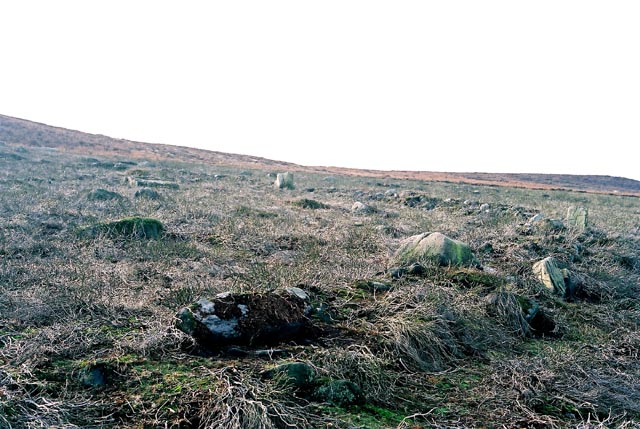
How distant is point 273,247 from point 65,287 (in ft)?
12.0

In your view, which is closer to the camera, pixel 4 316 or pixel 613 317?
pixel 4 316

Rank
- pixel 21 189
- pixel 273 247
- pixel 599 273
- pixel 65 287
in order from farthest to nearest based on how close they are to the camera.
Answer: pixel 21 189
pixel 273 247
pixel 599 273
pixel 65 287

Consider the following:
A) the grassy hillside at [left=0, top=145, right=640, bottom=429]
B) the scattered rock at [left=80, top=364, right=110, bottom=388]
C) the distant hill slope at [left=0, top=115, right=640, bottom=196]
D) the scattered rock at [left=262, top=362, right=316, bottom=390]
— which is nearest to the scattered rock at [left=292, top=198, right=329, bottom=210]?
the grassy hillside at [left=0, top=145, right=640, bottom=429]

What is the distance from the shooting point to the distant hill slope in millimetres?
42000

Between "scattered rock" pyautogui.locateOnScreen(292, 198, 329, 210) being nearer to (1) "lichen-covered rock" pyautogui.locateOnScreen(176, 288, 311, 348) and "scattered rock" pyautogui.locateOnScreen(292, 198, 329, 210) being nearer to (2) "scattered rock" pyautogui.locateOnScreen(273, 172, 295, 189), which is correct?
(2) "scattered rock" pyautogui.locateOnScreen(273, 172, 295, 189)

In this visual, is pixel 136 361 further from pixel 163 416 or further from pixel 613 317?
pixel 613 317

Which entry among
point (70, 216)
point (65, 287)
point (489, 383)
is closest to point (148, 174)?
point (70, 216)

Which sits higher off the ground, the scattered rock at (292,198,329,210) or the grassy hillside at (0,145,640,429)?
the scattered rock at (292,198,329,210)

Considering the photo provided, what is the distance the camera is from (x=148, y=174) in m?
21.1

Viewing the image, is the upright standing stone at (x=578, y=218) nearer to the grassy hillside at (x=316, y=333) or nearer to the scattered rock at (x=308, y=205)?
the grassy hillside at (x=316, y=333)

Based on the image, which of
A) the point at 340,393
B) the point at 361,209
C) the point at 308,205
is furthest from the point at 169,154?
the point at 340,393

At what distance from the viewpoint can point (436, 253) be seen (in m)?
7.08

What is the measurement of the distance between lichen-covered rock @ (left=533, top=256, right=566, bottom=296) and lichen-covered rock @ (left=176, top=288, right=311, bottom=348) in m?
4.12

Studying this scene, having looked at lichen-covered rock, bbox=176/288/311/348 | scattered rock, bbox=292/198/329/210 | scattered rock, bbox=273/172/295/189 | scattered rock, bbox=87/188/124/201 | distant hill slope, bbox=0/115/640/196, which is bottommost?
lichen-covered rock, bbox=176/288/311/348
